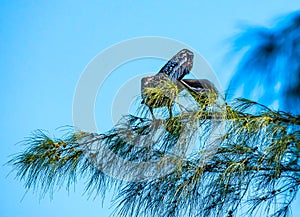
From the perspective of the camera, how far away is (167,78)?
784mm

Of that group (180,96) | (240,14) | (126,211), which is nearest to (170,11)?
(240,14)

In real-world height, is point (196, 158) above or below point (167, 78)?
below

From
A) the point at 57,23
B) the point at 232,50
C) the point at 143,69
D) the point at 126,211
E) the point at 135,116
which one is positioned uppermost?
the point at 57,23

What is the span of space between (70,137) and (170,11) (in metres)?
0.45

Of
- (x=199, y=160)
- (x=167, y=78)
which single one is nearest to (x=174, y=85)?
(x=167, y=78)

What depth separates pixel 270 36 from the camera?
97 cm

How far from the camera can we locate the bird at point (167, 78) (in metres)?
0.76

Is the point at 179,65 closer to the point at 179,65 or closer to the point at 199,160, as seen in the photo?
the point at 179,65

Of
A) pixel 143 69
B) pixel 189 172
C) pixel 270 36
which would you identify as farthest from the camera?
pixel 270 36

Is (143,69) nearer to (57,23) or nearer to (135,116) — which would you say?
(135,116)

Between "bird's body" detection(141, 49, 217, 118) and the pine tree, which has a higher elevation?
"bird's body" detection(141, 49, 217, 118)

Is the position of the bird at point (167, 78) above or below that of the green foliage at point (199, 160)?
above

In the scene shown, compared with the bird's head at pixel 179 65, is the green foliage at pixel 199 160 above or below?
below

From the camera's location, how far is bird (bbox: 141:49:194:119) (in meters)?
0.76
